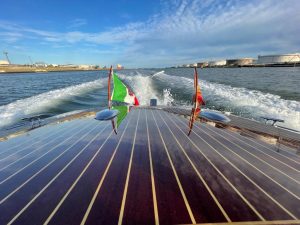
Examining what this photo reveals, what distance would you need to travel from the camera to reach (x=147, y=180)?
10.8 feet

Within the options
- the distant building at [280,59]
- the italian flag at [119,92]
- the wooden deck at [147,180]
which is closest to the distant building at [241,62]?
the distant building at [280,59]

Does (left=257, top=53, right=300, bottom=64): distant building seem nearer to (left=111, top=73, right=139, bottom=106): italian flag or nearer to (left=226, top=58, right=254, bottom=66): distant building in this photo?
(left=226, top=58, right=254, bottom=66): distant building

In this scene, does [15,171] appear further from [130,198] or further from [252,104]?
[252,104]

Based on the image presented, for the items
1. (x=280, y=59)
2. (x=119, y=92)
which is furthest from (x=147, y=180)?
(x=280, y=59)

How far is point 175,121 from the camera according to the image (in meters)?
6.93

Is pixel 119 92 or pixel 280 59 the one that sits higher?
pixel 280 59

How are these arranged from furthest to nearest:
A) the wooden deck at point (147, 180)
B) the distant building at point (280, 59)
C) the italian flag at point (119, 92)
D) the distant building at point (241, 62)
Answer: the distant building at point (241, 62)
the distant building at point (280, 59)
the italian flag at point (119, 92)
the wooden deck at point (147, 180)

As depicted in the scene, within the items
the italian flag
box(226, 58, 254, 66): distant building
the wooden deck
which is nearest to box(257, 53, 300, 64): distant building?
box(226, 58, 254, 66): distant building

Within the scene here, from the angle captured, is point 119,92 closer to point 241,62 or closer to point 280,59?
point 280,59

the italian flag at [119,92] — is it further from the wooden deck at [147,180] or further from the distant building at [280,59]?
the distant building at [280,59]

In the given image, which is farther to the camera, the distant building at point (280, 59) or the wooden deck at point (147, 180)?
the distant building at point (280, 59)

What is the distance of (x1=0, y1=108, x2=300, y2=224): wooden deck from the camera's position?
2.55 metres

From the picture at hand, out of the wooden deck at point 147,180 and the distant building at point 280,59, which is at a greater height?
the distant building at point 280,59

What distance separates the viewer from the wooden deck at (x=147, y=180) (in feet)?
8.36
